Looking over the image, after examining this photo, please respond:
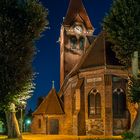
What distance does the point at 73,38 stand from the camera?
65938mm

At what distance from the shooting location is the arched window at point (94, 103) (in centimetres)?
4734

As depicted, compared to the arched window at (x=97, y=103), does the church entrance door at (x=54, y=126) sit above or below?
below

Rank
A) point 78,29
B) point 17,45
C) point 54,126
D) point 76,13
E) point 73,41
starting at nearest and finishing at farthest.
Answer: point 17,45
point 54,126
point 78,29
point 73,41
point 76,13

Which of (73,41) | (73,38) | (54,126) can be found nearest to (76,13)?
(73,38)

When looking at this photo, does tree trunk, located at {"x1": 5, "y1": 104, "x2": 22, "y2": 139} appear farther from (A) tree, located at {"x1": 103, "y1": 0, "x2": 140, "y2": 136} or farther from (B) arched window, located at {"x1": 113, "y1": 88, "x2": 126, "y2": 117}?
(B) arched window, located at {"x1": 113, "y1": 88, "x2": 126, "y2": 117}

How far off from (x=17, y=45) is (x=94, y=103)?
17.5 m

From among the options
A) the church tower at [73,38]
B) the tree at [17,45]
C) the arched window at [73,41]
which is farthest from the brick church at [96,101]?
the tree at [17,45]

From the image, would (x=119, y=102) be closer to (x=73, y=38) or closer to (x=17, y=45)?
(x=17, y=45)

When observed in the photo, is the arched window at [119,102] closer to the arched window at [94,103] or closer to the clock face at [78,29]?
the arched window at [94,103]

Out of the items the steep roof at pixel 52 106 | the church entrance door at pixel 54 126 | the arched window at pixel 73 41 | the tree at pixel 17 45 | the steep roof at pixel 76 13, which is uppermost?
the steep roof at pixel 76 13

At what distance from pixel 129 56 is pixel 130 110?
1436 centimetres

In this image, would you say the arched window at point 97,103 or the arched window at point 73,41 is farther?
the arched window at point 73,41

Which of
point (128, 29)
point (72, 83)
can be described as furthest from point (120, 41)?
point (72, 83)

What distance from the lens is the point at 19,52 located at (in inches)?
1337
